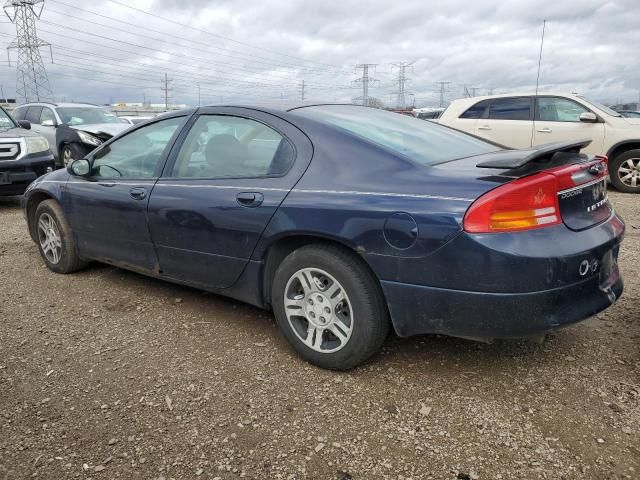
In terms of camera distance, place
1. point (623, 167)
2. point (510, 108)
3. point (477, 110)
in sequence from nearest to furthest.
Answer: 1. point (623, 167)
2. point (510, 108)
3. point (477, 110)

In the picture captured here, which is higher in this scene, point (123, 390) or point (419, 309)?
point (419, 309)

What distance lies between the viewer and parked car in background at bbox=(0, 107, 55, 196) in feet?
25.1

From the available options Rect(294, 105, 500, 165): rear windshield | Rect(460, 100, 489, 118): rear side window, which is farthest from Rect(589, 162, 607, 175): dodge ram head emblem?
Rect(460, 100, 489, 118): rear side window

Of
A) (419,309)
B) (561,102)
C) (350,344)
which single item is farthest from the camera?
(561,102)

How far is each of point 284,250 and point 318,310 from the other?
40 centimetres

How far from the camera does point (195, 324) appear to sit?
3.49 metres

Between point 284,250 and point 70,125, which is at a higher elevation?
point 70,125

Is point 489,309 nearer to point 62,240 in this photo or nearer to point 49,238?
point 62,240

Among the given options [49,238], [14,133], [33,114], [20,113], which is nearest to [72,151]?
[14,133]

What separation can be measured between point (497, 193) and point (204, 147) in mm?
1939

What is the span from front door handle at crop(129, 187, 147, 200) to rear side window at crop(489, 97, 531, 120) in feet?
24.6

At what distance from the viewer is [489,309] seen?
92.2 inches

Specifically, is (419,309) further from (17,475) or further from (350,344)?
(17,475)

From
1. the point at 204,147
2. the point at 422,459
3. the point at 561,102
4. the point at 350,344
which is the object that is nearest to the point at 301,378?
the point at 350,344
